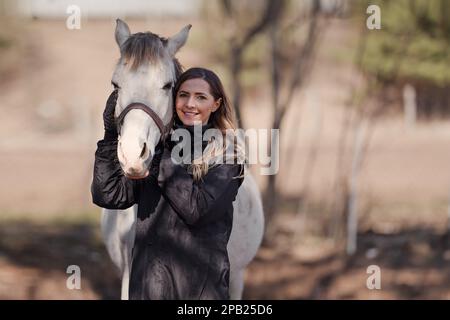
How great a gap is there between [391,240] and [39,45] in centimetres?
1994

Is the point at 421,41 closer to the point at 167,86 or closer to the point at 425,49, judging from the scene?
the point at 425,49

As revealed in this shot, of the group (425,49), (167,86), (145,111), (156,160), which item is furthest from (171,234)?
(425,49)

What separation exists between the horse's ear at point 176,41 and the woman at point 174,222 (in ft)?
1.15

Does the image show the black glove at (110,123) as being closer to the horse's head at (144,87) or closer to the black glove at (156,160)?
the horse's head at (144,87)

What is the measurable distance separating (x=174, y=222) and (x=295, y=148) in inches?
506

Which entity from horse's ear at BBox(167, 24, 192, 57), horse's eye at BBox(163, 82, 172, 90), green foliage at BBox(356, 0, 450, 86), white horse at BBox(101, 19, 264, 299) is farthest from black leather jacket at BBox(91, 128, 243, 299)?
green foliage at BBox(356, 0, 450, 86)

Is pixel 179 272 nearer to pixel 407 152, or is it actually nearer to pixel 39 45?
pixel 407 152

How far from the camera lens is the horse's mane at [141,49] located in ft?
8.18

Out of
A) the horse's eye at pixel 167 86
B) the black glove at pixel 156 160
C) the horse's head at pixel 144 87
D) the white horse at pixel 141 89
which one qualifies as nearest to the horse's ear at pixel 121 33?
the white horse at pixel 141 89

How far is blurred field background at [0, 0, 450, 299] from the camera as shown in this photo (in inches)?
244

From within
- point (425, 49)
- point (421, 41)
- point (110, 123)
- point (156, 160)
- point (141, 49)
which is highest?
point (421, 41)

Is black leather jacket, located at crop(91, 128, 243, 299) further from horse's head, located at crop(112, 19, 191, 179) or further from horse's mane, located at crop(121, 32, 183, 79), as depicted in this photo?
horse's mane, located at crop(121, 32, 183, 79)

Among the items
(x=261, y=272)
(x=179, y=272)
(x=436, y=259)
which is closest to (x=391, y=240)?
(x=436, y=259)

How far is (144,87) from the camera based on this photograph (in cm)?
246
